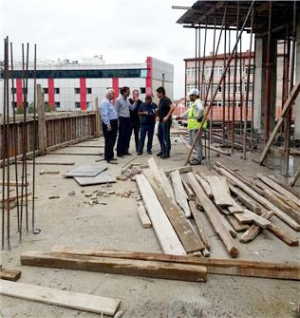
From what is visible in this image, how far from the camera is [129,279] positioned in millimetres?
3365

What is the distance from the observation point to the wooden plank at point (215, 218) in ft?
12.8

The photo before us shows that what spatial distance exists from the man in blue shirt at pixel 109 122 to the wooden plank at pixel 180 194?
2.55m

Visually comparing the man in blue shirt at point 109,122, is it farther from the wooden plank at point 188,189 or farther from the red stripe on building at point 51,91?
the red stripe on building at point 51,91

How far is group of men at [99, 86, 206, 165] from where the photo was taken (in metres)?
8.93

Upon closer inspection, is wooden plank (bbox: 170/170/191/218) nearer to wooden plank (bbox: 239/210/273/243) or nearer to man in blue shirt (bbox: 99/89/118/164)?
wooden plank (bbox: 239/210/273/243)

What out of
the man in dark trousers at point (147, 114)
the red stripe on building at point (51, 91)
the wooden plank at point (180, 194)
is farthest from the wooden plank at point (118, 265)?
the red stripe on building at point (51, 91)

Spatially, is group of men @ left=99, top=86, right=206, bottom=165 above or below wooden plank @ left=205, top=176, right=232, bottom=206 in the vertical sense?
above

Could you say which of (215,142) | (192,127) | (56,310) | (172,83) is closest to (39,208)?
(56,310)

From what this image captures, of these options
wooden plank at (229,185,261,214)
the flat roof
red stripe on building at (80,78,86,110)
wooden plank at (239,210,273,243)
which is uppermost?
red stripe on building at (80,78,86,110)

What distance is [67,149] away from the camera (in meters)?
11.9

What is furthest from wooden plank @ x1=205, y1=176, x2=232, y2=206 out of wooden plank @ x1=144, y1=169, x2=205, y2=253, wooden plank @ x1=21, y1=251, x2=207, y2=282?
wooden plank @ x1=21, y1=251, x2=207, y2=282

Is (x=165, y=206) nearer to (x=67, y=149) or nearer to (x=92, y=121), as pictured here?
(x=67, y=149)

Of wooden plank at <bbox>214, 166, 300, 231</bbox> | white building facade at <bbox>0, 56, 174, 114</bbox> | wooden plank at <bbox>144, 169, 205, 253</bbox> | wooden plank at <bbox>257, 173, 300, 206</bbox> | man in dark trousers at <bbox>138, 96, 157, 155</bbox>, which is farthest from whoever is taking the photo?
white building facade at <bbox>0, 56, 174, 114</bbox>

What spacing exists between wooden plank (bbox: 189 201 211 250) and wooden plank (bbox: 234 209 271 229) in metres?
0.49
